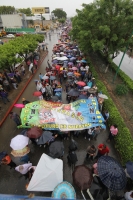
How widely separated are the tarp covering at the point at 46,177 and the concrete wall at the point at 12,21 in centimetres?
6437

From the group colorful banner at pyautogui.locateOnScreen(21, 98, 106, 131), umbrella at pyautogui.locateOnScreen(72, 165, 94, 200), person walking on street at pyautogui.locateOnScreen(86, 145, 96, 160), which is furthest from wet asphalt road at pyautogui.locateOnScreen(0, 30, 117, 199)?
colorful banner at pyautogui.locateOnScreen(21, 98, 106, 131)

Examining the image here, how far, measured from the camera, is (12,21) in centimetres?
5325

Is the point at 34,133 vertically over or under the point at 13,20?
under

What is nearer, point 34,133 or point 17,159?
point 34,133

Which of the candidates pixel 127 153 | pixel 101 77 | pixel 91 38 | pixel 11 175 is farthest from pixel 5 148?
pixel 91 38

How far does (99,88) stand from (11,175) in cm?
944

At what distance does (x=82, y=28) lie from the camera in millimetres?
15094

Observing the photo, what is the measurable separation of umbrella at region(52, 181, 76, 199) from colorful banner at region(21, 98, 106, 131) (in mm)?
2848

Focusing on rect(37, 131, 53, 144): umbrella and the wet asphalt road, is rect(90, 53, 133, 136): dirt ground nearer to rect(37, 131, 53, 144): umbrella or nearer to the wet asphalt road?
the wet asphalt road

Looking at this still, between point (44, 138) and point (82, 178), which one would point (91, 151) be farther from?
point (44, 138)

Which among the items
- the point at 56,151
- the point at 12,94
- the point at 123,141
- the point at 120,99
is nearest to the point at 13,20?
the point at 12,94

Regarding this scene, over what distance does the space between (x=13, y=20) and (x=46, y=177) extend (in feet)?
215

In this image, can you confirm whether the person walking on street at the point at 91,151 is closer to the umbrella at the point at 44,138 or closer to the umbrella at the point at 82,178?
the umbrella at the point at 82,178

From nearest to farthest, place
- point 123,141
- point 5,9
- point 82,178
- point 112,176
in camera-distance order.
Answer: point 112,176 < point 82,178 < point 123,141 < point 5,9
